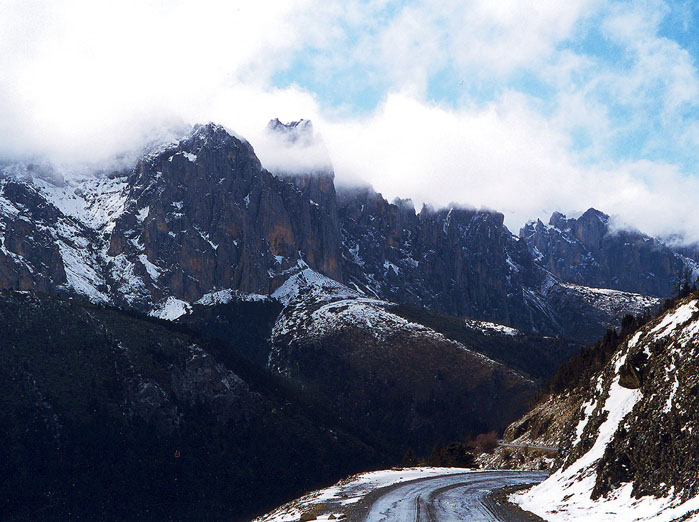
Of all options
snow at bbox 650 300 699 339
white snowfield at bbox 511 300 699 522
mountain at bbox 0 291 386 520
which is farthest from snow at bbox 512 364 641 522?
mountain at bbox 0 291 386 520

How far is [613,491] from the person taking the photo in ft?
80.0

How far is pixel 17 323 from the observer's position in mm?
183875

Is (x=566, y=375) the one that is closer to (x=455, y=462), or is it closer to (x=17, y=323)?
(x=455, y=462)

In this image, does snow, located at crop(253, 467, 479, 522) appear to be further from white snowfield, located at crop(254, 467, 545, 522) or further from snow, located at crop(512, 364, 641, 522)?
snow, located at crop(512, 364, 641, 522)

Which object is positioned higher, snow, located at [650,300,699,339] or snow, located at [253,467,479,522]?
snow, located at [650,300,699,339]

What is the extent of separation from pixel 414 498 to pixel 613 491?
10.4 metres

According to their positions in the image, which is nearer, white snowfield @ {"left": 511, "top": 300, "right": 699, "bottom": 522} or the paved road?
white snowfield @ {"left": 511, "top": 300, "right": 699, "bottom": 522}

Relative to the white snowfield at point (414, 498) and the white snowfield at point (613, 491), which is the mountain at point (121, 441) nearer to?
the white snowfield at point (414, 498)

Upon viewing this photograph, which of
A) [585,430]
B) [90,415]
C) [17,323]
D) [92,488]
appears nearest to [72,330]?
[17,323]

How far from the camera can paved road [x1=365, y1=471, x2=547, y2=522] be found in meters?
26.0

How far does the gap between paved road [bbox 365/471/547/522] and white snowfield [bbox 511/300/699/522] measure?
2.34 metres

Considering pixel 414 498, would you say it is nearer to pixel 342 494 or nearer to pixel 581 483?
pixel 342 494

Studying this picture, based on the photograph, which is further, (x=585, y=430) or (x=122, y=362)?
(x=122, y=362)

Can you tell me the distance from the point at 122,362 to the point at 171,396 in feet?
56.3
